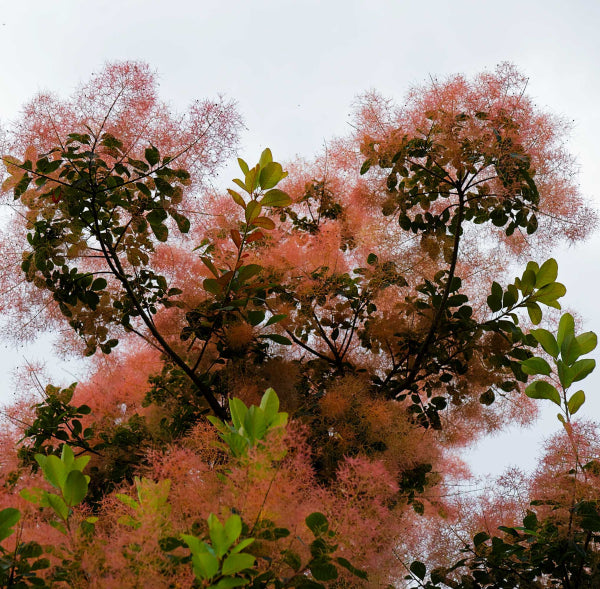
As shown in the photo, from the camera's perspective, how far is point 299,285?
2.24m

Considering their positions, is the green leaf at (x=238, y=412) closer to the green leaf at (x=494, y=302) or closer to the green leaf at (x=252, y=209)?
the green leaf at (x=252, y=209)

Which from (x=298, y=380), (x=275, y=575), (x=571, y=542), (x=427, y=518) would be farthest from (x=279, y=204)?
(x=427, y=518)

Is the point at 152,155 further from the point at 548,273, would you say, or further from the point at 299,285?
the point at 548,273

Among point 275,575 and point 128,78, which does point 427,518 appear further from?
point 128,78

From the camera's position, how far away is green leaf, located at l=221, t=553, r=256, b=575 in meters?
0.98

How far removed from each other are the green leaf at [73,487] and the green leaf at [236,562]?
37 centimetres

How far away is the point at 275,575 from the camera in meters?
1.21

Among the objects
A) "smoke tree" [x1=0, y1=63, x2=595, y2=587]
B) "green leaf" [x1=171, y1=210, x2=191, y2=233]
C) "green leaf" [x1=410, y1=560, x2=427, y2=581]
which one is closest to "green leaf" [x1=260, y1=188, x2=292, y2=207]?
"smoke tree" [x1=0, y1=63, x2=595, y2=587]

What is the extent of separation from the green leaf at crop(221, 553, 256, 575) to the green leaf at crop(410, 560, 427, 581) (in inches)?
42.0

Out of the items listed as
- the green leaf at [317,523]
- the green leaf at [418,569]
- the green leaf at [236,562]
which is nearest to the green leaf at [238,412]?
the green leaf at [317,523]

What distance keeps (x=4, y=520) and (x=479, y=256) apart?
212cm

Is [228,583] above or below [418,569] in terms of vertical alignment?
below

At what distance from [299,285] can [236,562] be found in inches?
52.2

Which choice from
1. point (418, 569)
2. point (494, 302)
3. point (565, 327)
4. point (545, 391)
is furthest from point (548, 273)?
point (418, 569)
